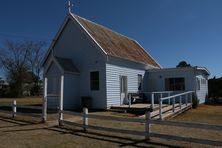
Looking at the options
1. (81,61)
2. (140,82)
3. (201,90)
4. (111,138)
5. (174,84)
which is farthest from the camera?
(201,90)

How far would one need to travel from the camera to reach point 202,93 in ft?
85.7

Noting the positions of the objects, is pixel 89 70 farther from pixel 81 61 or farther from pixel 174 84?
pixel 174 84

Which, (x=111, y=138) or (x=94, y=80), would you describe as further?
(x=94, y=80)

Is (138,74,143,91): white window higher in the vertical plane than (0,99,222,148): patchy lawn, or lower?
higher

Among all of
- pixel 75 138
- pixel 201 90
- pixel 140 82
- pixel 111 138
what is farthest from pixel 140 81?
pixel 75 138

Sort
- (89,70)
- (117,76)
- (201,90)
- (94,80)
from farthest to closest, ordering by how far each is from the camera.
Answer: (201,90) → (117,76) → (89,70) → (94,80)

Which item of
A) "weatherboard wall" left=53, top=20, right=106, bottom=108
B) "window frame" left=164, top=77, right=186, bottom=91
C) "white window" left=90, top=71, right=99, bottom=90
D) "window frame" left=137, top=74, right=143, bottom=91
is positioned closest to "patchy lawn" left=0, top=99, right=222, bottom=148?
"weatherboard wall" left=53, top=20, right=106, bottom=108

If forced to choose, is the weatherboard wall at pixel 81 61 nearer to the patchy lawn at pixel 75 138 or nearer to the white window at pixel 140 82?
the white window at pixel 140 82

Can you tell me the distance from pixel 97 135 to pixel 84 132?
86cm

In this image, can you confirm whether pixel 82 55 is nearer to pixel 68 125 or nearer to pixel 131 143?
pixel 68 125

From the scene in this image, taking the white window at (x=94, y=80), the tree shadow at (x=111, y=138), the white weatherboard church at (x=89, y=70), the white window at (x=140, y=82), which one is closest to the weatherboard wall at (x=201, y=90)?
the white weatherboard church at (x=89, y=70)

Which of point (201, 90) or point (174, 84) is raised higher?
point (174, 84)

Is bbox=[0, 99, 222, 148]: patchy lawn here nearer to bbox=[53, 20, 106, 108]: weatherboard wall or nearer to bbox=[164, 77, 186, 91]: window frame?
bbox=[53, 20, 106, 108]: weatherboard wall

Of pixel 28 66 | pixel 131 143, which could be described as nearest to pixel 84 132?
pixel 131 143
